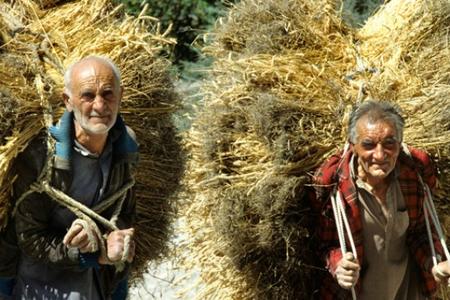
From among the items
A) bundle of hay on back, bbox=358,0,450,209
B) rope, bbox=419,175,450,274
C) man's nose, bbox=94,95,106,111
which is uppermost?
bundle of hay on back, bbox=358,0,450,209

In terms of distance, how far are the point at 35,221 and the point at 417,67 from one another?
191 centimetres

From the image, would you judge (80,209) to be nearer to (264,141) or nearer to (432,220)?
(264,141)

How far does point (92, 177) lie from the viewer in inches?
176

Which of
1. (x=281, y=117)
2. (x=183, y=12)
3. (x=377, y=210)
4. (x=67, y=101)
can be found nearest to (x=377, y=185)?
(x=377, y=210)

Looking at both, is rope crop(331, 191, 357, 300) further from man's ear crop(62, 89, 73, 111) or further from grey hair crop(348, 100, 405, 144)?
man's ear crop(62, 89, 73, 111)

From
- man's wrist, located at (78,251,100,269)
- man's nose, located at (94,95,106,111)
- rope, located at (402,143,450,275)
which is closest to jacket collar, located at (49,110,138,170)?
man's nose, located at (94,95,106,111)

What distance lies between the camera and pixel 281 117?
502 cm

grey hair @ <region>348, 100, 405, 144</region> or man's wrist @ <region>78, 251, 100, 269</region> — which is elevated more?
grey hair @ <region>348, 100, 405, 144</region>

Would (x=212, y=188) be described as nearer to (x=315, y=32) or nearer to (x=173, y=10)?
(x=315, y=32)

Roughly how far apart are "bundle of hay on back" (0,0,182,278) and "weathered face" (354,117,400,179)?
0.82 metres

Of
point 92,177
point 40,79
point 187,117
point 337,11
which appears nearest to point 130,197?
point 92,177

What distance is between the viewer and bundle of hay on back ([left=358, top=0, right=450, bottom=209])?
5059 mm

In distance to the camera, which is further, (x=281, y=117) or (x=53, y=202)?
(x=281, y=117)

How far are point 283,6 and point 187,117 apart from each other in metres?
0.69
